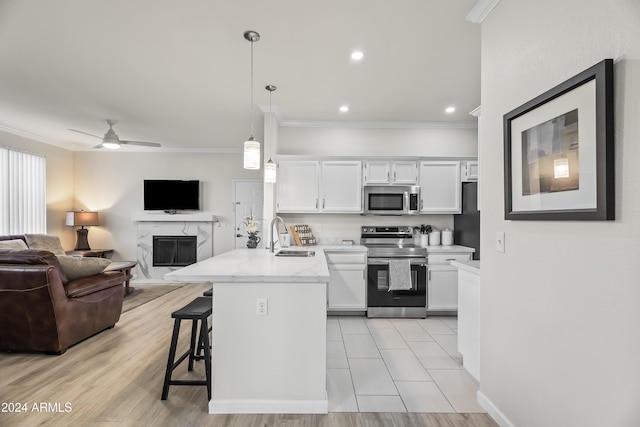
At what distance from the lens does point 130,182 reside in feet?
21.1

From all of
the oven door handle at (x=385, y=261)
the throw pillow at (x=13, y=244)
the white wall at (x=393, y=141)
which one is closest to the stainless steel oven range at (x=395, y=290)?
the oven door handle at (x=385, y=261)

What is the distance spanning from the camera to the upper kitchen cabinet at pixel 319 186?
4301mm

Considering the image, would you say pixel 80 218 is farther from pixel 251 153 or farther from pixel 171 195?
pixel 251 153

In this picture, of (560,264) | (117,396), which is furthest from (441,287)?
(117,396)

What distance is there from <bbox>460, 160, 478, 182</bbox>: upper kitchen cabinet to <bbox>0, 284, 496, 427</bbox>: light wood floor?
3104 mm

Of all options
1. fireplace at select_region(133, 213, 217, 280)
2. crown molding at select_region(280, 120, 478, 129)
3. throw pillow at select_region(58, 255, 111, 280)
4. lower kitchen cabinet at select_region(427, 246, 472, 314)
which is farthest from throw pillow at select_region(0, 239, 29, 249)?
lower kitchen cabinet at select_region(427, 246, 472, 314)

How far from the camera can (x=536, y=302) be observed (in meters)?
1.60

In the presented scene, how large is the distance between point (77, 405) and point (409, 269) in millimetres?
3371

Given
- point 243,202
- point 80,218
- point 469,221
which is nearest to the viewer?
point 469,221

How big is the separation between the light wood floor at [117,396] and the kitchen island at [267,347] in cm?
8

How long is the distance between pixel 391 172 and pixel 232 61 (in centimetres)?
245

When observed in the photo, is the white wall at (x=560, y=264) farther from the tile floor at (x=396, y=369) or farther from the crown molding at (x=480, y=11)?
the tile floor at (x=396, y=369)

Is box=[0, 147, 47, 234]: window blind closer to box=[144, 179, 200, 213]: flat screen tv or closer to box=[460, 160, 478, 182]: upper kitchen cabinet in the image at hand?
box=[144, 179, 200, 213]: flat screen tv

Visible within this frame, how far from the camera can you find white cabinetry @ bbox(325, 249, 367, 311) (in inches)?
157
